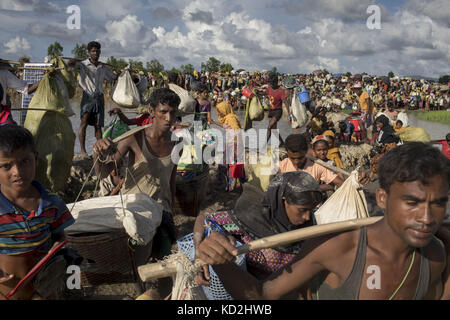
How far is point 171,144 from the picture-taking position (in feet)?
10.7

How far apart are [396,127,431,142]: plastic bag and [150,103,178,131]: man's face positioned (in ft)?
13.7

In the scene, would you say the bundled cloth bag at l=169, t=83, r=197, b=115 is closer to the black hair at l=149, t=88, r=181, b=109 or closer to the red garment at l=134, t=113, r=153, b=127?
the red garment at l=134, t=113, r=153, b=127

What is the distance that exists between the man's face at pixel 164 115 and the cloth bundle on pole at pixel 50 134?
1159mm

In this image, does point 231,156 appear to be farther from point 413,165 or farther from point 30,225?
point 413,165

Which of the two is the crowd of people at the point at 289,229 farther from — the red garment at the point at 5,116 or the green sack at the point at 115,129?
the green sack at the point at 115,129

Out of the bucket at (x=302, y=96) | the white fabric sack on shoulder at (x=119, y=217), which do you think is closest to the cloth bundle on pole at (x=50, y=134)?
the white fabric sack on shoulder at (x=119, y=217)

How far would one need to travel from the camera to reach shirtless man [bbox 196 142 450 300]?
1.26m

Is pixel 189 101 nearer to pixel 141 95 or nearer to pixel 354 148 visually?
pixel 141 95

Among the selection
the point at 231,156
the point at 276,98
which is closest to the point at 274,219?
the point at 231,156

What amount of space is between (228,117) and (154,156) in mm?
3271

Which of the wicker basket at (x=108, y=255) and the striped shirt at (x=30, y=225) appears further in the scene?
the wicker basket at (x=108, y=255)

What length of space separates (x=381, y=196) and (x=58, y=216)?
1.56 m

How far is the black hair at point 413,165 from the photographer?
1220mm

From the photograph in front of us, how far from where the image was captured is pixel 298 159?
3768 mm
